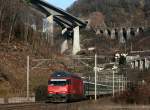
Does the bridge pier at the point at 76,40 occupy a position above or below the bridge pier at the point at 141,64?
above

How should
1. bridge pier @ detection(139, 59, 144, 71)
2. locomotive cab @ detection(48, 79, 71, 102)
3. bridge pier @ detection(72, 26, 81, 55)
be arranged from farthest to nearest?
bridge pier @ detection(72, 26, 81, 55) → bridge pier @ detection(139, 59, 144, 71) → locomotive cab @ detection(48, 79, 71, 102)

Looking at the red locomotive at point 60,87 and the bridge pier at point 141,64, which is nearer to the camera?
the red locomotive at point 60,87

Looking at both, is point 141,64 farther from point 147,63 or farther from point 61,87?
point 61,87

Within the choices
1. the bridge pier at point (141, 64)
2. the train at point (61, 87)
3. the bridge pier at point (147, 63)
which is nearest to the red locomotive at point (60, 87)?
the train at point (61, 87)

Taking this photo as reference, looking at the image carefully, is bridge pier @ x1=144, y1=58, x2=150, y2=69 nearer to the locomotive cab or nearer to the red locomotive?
the red locomotive

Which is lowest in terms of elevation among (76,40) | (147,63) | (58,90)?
(58,90)

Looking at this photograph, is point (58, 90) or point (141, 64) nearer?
point (58, 90)

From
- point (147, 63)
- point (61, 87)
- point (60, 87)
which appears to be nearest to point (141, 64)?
point (147, 63)

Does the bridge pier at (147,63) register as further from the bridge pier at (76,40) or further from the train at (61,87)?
the train at (61,87)

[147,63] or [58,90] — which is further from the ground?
[147,63]

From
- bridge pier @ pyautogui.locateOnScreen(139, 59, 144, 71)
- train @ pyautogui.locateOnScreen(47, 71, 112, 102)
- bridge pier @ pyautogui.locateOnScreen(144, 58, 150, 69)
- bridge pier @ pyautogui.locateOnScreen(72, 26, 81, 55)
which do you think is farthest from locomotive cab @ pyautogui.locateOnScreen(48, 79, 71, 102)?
bridge pier @ pyautogui.locateOnScreen(72, 26, 81, 55)

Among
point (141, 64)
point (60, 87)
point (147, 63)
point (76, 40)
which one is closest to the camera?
point (60, 87)

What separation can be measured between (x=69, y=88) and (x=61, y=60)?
1166 inches

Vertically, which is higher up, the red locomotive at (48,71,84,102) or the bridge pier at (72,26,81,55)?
the bridge pier at (72,26,81,55)
